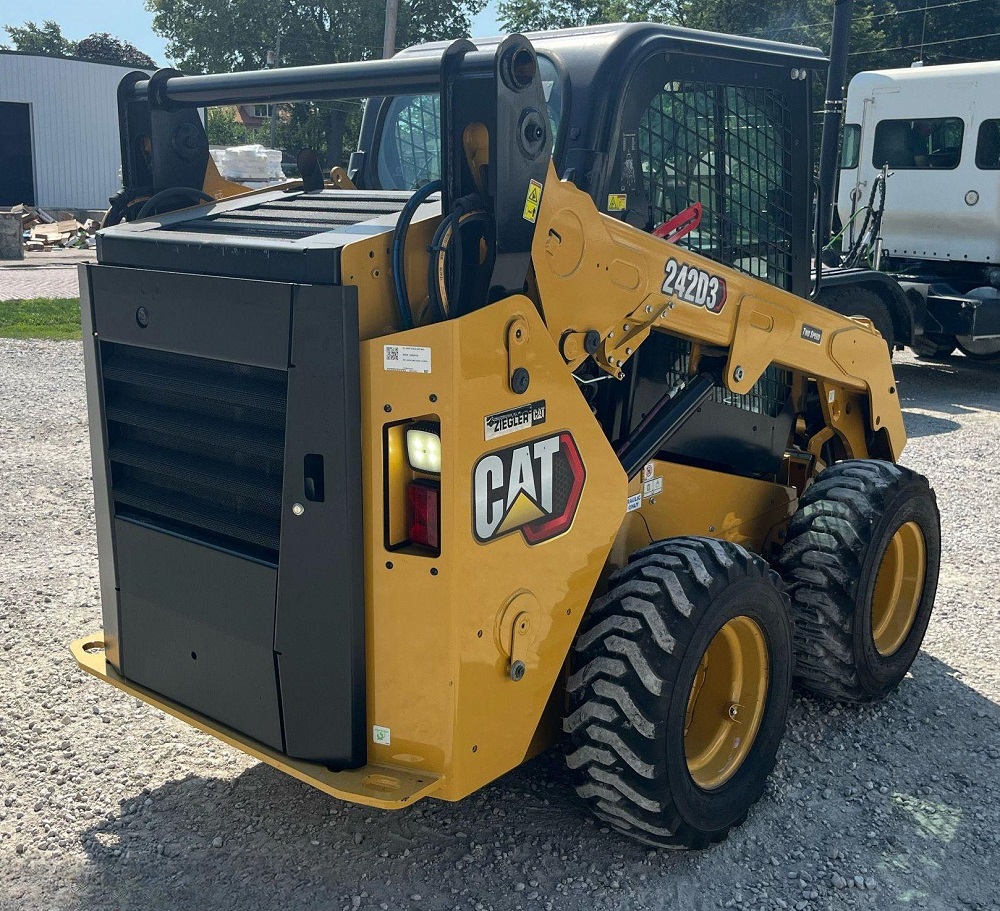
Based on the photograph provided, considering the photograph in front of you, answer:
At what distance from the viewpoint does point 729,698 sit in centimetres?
355

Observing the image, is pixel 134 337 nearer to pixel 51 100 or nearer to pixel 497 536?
pixel 497 536

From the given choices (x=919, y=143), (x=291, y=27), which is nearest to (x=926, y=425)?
(x=919, y=143)

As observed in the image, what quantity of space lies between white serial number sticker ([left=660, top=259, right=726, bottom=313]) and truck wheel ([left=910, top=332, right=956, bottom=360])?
8388 millimetres

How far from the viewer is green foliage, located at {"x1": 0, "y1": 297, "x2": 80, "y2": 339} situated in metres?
13.4

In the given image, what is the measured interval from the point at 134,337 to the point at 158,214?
63 centimetres

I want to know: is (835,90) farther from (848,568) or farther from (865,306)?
(848,568)

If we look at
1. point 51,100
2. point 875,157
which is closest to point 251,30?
point 51,100

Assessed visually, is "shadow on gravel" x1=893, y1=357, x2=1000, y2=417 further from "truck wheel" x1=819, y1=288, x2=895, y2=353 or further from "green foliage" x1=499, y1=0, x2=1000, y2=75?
"green foliage" x1=499, y1=0, x2=1000, y2=75

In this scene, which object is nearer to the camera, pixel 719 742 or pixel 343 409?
pixel 343 409

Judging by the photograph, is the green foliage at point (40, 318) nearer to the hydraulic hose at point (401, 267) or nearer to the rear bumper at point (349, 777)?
the rear bumper at point (349, 777)

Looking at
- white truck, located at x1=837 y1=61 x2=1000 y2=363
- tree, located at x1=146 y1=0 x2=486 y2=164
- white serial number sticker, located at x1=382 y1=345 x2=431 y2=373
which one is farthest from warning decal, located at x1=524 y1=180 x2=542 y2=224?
tree, located at x1=146 y1=0 x2=486 y2=164

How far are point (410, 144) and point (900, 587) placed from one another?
263 centimetres

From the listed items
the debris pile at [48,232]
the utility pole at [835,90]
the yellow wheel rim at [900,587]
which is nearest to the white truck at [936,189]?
the utility pole at [835,90]

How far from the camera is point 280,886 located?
317 centimetres
